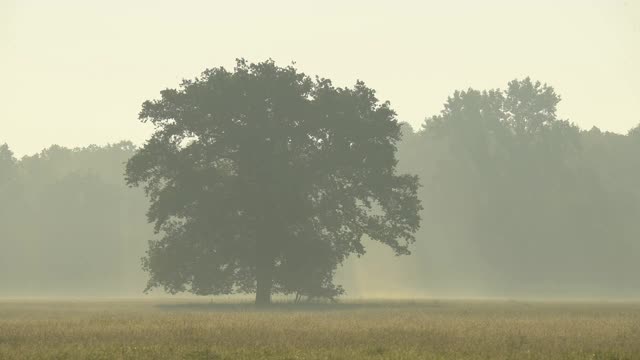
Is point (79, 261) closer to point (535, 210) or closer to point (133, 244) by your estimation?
point (133, 244)

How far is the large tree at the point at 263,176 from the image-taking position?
53.7m

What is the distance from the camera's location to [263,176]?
5375 centimetres

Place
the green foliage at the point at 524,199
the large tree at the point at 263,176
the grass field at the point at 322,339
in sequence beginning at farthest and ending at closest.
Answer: the green foliage at the point at 524,199 → the large tree at the point at 263,176 → the grass field at the point at 322,339

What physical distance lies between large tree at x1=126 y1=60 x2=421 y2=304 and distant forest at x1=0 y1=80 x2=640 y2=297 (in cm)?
7340

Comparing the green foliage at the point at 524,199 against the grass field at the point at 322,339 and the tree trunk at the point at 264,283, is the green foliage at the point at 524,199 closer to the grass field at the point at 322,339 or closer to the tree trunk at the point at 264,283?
the tree trunk at the point at 264,283

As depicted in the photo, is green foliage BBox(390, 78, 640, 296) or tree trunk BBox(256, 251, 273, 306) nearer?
tree trunk BBox(256, 251, 273, 306)

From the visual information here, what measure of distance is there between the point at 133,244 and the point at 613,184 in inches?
2862

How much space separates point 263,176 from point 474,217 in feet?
321

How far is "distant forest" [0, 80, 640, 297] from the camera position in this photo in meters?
137

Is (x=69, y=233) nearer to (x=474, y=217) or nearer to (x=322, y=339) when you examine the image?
(x=474, y=217)

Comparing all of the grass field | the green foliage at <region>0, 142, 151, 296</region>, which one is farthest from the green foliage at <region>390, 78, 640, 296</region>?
the grass field

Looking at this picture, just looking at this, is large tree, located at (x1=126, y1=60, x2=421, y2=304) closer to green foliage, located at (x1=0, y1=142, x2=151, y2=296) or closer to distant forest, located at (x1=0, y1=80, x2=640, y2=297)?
distant forest, located at (x1=0, y1=80, x2=640, y2=297)

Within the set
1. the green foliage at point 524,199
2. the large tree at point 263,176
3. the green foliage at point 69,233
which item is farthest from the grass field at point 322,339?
the green foliage at point 69,233

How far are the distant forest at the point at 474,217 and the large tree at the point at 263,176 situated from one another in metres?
73.4
